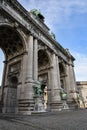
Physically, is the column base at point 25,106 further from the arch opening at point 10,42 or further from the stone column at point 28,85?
the arch opening at point 10,42

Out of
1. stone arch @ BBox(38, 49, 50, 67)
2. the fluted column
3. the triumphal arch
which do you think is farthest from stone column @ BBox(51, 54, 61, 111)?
the fluted column

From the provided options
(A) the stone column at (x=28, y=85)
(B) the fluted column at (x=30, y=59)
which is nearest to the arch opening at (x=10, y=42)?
(B) the fluted column at (x=30, y=59)

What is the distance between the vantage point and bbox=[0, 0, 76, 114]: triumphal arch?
54.9ft

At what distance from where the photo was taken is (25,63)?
1891 centimetres

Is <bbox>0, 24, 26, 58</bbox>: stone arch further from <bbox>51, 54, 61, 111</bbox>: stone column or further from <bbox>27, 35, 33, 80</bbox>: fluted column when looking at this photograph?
<bbox>51, 54, 61, 111</bbox>: stone column

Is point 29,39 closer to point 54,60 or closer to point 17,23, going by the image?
point 17,23

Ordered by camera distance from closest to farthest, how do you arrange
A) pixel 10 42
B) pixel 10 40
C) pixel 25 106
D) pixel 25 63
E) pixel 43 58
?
pixel 25 106, pixel 25 63, pixel 10 40, pixel 10 42, pixel 43 58

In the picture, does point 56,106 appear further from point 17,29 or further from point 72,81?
point 17,29

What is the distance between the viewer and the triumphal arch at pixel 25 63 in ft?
54.9

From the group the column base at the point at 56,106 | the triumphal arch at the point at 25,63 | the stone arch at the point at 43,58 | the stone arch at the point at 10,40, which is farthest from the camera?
the stone arch at the point at 43,58

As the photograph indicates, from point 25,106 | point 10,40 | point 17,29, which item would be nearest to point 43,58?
point 10,40

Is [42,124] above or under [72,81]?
under

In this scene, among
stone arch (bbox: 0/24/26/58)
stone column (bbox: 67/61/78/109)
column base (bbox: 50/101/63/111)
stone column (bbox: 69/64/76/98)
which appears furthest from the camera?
stone column (bbox: 69/64/76/98)

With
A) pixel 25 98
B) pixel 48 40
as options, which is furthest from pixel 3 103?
pixel 48 40
